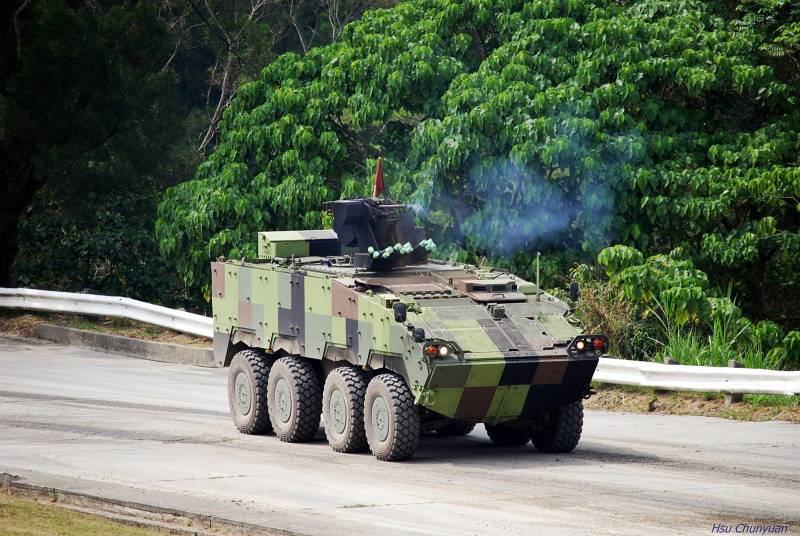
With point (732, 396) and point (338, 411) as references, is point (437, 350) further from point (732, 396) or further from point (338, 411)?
point (732, 396)

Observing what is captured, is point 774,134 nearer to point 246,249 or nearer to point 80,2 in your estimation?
point 246,249

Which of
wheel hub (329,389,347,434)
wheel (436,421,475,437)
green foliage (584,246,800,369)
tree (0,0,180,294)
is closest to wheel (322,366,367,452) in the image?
wheel hub (329,389,347,434)

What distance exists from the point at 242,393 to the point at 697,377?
5570 mm

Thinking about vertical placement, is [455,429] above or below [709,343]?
below

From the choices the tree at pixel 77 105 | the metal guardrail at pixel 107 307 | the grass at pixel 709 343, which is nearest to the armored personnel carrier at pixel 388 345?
the grass at pixel 709 343

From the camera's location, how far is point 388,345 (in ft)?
48.2

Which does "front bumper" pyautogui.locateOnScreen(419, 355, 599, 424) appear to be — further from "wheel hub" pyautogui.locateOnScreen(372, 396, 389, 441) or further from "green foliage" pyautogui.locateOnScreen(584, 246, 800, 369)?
"green foliage" pyautogui.locateOnScreen(584, 246, 800, 369)

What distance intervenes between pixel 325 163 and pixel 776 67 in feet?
24.8

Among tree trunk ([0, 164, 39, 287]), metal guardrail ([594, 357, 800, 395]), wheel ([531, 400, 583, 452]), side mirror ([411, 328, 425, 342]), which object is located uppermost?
tree trunk ([0, 164, 39, 287])

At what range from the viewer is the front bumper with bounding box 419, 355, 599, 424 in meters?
14.2

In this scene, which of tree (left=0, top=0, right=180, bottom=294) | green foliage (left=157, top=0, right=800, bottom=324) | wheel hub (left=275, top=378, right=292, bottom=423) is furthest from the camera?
tree (left=0, top=0, right=180, bottom=294)

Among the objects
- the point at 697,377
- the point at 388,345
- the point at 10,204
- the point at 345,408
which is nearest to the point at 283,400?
the point at 345,408

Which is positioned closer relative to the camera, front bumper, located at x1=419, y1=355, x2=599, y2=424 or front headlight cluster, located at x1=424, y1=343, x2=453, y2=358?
front headlight cluster, located at x1=424, y1=343, x2=453, y2=358

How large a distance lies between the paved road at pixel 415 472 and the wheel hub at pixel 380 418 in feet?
1.11
